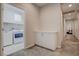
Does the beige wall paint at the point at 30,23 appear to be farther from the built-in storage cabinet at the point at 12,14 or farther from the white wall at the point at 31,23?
the built-in storage cabinet at the point at 12,14

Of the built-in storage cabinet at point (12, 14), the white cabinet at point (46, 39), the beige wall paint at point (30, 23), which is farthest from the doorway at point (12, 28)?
the white cabinet at point (46, 39)

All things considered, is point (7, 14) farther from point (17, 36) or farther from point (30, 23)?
point (30, 23)

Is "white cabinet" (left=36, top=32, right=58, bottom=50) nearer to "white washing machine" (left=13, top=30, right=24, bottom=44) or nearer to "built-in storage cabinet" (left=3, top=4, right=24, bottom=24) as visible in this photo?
"white washing machine" (left=13, top=30, right=24, bottom=44)

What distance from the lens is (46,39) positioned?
10.1 feet

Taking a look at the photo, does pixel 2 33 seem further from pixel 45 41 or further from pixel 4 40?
pixel 45 41

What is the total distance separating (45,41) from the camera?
119 inches

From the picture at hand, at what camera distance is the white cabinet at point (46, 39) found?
2.73m

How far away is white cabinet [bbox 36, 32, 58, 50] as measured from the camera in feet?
8.95

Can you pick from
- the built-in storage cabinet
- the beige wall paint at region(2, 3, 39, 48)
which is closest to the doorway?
the built-in storage cabinet

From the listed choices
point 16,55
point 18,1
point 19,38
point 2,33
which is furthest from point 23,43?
point 18,1

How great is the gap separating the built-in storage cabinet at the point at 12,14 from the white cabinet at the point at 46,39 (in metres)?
0.66

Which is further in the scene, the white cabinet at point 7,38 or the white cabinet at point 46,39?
the white cabinet at point 46,39

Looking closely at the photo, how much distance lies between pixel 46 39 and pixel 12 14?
1306 mm

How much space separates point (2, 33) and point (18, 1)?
75cm
